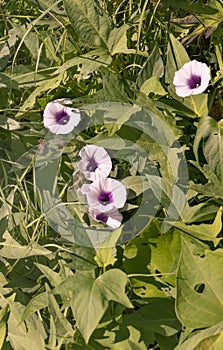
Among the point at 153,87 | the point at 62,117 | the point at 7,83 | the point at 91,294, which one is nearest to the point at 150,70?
the point at 153,87

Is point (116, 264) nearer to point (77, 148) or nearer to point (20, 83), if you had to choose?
point (77, 148)

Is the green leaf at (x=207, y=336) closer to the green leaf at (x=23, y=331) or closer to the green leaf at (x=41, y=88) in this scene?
the green leaf at (x=23, y=331)

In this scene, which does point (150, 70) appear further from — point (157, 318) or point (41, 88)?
point (157, 318)

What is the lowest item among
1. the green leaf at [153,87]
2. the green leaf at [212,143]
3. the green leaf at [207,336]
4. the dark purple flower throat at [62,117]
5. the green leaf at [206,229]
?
the green leaf at [207,336]

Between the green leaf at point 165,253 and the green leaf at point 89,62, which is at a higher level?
the green leaf at point 89,62

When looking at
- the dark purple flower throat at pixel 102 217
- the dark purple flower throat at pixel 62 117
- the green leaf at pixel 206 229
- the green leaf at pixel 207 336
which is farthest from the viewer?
the dark purple flower throat at pixel 62 117

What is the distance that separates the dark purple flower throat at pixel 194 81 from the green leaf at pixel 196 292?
0.32 meters

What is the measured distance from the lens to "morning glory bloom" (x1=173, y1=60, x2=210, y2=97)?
43.1 inches

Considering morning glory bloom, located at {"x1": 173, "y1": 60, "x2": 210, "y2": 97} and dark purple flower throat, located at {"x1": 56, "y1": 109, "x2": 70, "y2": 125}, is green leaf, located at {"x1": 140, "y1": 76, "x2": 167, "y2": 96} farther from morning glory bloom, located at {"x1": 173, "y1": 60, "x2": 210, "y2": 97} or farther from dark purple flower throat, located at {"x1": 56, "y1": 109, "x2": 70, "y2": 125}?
dark purple flower throat, located at {"x1": 56, "y1": 109, "x2": 70, "y2": 125}

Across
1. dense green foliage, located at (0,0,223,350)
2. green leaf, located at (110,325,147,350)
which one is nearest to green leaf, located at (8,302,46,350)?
dense green foliage, located at (0,0,223,350)

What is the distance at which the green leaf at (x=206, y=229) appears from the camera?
971 millimetres

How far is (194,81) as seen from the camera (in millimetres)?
1113

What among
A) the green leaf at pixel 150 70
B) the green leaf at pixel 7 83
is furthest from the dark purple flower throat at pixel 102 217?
the green leaf at pixel 7 83

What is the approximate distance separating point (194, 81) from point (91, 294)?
1.32 ft
